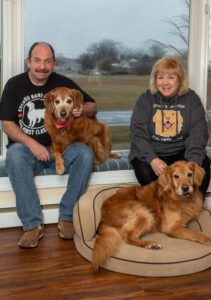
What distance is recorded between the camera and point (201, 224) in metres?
2.88

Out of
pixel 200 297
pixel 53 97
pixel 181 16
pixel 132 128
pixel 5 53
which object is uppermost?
pixel 181 16

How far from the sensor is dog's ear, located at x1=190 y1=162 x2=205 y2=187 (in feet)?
8.85

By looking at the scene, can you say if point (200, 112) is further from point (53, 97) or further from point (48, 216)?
point (48, 216)

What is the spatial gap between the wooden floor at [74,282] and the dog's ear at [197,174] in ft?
1.80

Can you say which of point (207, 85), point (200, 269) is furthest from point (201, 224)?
point (207, 85)

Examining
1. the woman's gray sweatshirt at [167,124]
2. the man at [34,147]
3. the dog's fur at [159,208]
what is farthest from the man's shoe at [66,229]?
the woman's gray sweatshirt at [167,124]

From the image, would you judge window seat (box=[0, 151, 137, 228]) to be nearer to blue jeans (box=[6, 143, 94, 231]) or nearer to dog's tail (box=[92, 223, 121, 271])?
blue jeans (box=[6, 143, 94, 231])

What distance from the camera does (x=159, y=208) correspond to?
272 centimetres

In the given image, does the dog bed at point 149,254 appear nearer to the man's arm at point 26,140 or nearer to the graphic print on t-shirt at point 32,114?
the man's arm at point 26,140

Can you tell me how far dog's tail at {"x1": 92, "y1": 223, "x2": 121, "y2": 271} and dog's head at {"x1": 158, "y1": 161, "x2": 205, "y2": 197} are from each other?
0.46m

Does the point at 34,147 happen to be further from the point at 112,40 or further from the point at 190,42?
the point at 190,42

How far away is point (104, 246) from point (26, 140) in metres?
0.98

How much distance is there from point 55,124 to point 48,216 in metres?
0.70

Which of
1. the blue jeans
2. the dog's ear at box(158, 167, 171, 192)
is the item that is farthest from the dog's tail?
the blue jeans
